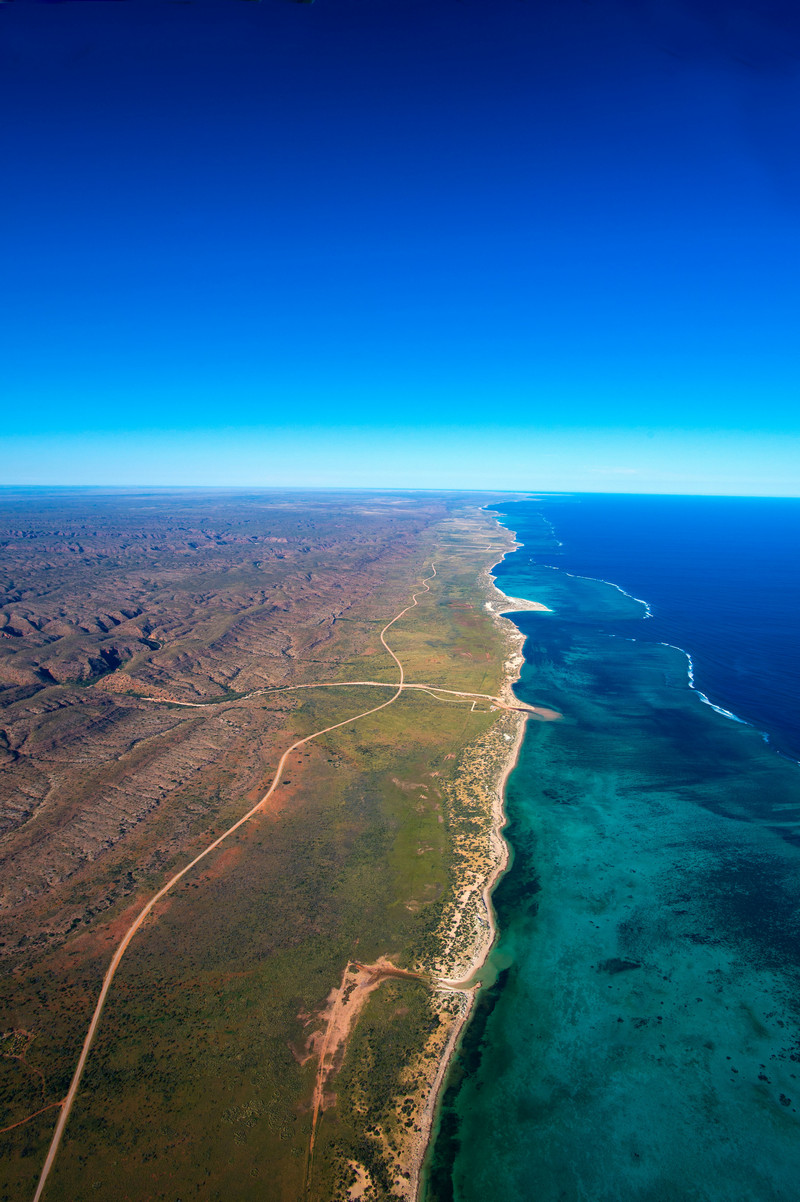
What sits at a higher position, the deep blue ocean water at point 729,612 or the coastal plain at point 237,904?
the deep blue ocean water at point 729,612

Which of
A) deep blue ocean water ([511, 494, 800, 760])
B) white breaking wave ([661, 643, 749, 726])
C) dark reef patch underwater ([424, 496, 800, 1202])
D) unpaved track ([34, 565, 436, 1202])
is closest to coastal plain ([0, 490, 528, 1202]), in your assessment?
unpaved track ([34, 565, 436, 1202])

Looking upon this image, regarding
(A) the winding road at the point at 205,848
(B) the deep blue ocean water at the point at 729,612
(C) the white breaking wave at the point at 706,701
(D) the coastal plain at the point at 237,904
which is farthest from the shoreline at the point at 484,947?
(B) the deep blue ocean water at the point at 729,612

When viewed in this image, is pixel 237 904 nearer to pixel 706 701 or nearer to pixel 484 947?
pixel 484 947

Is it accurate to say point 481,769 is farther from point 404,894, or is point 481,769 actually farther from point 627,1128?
point 627,1128

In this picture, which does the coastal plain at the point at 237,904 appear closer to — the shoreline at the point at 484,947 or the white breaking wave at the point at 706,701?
the shoreline at the point at 484,947

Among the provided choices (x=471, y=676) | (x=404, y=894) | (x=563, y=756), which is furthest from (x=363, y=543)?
(x=404, y=894)

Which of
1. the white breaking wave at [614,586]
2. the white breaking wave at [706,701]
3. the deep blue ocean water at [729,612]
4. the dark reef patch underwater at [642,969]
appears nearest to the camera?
the dark reef patch underwater at [642,969]
